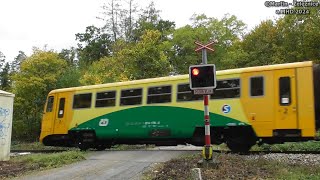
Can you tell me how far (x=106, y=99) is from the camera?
56.9ft

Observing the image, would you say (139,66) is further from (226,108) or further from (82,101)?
(226,108)

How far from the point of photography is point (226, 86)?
552 inches

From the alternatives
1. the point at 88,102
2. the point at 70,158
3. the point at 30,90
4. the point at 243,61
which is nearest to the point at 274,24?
the point at 243,61

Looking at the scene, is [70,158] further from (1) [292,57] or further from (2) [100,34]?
(2) [100,34]

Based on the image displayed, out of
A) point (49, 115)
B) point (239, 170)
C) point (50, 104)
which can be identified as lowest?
point (239, 170)

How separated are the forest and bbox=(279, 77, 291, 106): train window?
1743cm

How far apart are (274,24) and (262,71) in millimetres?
29672

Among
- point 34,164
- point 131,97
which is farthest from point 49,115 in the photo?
point 34,164

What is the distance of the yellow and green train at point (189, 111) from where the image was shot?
12.7 metres

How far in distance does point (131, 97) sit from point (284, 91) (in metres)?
6.29

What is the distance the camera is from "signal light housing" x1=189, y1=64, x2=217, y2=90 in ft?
32.1

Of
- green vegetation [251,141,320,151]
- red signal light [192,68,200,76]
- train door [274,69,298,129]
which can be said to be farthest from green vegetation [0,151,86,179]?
green vegetation [251,141,320,151]

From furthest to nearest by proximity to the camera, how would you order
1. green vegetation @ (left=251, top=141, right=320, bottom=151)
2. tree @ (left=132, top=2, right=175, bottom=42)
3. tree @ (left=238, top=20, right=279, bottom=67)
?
tree @ (left=132, top=2, right=175, bottom=42), tree @ (left=238, top=20, right=279, bottom=67), green vegetation @ (left=251, top=141, right=320, bottom=151)

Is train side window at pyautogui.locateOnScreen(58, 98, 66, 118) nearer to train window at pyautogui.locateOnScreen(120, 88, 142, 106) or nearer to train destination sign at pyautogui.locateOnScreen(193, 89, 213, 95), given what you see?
train window at pyautogui.locateOnScreen(120, 88, 142, 106)
